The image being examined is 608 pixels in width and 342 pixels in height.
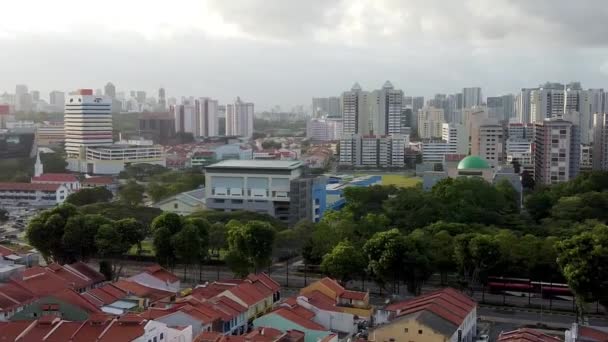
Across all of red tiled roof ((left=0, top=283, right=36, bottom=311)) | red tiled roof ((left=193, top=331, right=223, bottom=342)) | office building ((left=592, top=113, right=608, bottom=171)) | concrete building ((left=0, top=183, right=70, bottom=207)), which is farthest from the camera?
office building ((left=592, top=113, right=608, bottom=171))

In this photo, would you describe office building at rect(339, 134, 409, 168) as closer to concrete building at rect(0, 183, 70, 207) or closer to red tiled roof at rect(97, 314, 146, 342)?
concrete building at rect(0, 183, 70, 207)

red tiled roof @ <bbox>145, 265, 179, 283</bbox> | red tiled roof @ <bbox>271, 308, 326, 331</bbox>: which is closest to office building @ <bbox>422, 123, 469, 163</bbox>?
red tiled roof @ <bbox>145, 265, 179, 283</bbox>

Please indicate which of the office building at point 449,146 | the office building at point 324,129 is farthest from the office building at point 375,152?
the office building at point 324,129

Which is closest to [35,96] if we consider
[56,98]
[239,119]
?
[56,98]

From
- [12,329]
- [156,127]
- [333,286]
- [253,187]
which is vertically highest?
[156,127]

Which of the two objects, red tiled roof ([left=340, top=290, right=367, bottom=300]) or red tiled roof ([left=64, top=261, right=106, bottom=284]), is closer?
red tiled roof ([left=340, top=290, right=367, bottom=300])

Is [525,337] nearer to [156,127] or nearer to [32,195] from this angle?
[32,195]

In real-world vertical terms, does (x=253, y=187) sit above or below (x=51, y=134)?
below
